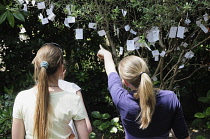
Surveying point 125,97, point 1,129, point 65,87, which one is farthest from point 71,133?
point 1,129

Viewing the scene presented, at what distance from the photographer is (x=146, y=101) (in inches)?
66.5

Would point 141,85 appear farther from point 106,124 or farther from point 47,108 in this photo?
point 106,124

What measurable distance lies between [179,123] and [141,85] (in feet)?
1.26

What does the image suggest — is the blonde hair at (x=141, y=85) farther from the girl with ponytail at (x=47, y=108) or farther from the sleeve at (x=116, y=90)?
the girl with ponytail at (x=47, y=108)

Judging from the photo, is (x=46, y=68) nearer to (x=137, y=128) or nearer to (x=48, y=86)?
(x=48, y=86)

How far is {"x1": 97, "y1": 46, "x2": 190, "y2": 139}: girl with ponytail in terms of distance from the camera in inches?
67.1

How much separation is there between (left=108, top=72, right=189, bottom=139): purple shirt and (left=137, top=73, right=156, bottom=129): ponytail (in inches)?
2.2

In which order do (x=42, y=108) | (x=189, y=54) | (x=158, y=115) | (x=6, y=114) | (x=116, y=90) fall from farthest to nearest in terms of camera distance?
(x=6, y=114), (x=189, y=54), (x=116, y=90), (x=158, y=115), (x=42, y=108)


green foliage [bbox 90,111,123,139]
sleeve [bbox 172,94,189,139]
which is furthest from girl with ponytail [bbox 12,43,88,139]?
green foliage [bbox 90,111,123,139]

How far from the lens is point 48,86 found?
5.60 ft

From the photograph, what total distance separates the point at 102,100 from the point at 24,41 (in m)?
1.67

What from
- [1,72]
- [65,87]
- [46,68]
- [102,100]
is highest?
[46,68]

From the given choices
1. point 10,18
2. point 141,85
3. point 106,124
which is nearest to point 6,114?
point 10,18

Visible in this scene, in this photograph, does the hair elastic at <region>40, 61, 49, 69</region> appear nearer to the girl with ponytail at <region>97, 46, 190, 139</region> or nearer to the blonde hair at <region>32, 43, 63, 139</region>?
the blonde hair at <region>32, 43, 63, 139</region>
